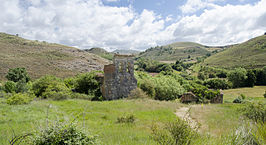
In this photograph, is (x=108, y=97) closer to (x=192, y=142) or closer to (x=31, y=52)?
(x=192, y=142)

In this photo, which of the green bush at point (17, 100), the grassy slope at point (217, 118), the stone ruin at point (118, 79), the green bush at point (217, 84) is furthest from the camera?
the green bush at point (217, 84)

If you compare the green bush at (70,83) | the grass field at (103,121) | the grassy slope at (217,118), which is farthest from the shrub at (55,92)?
the grassy slope at (217,118)

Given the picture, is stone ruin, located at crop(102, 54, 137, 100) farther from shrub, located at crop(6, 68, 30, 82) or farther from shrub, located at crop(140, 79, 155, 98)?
shrub, located at crop(6, 68, 30, 82)

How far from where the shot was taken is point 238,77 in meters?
50.0

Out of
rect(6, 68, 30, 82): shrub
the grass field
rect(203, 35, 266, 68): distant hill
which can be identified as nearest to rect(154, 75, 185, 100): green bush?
the grass field

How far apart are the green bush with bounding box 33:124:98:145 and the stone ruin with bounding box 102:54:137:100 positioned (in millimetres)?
16027

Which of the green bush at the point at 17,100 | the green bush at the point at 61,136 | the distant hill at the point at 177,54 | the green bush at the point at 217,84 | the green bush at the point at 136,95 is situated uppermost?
the distant hill at the point at 177,54

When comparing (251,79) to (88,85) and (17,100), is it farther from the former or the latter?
(17,100)

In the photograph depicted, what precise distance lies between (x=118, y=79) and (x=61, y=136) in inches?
647

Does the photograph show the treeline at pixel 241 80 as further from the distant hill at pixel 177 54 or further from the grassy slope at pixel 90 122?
the distant hill at pixel 177 54

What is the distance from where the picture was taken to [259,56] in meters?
69.1

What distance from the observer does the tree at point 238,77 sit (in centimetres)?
4978

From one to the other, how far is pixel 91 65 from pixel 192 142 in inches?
2458

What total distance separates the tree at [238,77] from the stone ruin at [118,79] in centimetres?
4591
